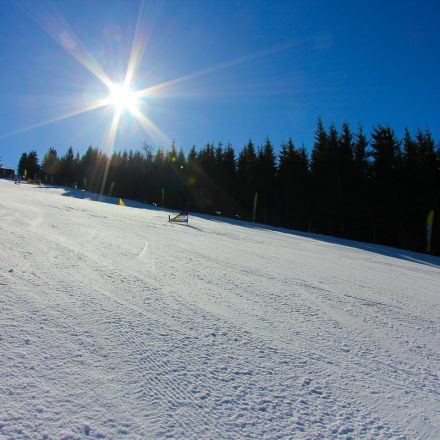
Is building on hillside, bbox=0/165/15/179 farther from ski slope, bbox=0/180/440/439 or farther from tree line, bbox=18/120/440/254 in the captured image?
ski slope, bbox=0/180/440/439

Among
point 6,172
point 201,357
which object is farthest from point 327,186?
point 6,172

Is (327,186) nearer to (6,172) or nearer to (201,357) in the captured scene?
(201,357)

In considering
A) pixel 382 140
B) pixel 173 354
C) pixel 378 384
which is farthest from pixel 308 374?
pixel 382 140

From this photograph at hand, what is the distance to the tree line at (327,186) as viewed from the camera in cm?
2264

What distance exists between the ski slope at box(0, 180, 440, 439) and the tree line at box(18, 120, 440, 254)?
21.7 metres

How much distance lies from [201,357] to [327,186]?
26.5 meters

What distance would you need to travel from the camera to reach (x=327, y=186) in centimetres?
2648

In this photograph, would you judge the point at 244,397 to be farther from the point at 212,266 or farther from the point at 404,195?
the point at 404,195

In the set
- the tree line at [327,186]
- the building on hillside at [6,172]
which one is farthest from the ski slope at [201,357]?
the building on hillside at [6,172]

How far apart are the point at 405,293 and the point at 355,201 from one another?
21.4 metres

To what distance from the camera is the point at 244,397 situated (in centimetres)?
183

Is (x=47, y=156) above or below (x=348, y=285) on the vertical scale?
above

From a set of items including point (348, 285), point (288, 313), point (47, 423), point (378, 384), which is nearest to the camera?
point (47, 423)

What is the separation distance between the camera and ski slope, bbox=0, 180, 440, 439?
161cm
